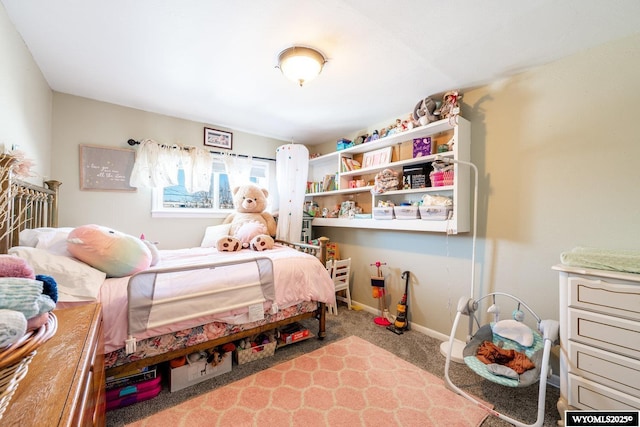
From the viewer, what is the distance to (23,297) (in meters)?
0.56

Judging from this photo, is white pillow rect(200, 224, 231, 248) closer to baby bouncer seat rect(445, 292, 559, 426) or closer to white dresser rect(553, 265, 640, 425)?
baby bouncer seat rect(445, 292, 559, 426)

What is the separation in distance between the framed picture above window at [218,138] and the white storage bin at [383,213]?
200 cm

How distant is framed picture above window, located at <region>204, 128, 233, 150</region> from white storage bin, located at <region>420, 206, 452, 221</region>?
95.7 inches

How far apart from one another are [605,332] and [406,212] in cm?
143

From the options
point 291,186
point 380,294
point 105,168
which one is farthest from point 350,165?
point 105,168

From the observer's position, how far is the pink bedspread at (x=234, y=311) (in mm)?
1345

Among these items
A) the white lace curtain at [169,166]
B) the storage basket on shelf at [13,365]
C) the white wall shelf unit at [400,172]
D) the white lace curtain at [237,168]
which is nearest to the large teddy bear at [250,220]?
the white lace curtain at [237,168]

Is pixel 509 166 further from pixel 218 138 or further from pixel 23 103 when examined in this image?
pixel 23 103

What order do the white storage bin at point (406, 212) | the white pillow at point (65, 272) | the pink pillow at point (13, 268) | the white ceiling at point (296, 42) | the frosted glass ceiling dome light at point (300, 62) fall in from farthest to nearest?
the white storage bin at point (406, 212) < the frosted glass ceiling dome light at point (300, 62) < the white ceiling at point (296, 42) < the white pillow at point (65, 272) < the pink pillow at point (13, 268)

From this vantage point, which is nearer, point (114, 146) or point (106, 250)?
point (106, 250)

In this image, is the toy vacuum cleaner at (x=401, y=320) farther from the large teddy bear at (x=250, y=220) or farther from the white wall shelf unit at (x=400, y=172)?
the large teddy bear at (x=250, y=220)

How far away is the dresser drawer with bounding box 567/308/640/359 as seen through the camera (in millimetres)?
1226

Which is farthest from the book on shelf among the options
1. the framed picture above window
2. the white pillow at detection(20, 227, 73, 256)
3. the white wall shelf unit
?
the white pillow at detection(20, 227, 73, 256)

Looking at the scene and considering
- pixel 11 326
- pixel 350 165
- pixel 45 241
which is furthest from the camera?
pixel 350 165
